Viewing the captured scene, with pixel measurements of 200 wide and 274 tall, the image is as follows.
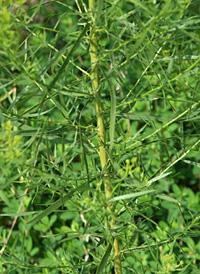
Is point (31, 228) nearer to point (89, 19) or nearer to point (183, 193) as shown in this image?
point (183, 193)

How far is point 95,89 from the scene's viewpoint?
31.3 inches

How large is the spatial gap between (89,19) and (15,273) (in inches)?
52.5

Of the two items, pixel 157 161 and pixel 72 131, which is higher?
pixel 72 131

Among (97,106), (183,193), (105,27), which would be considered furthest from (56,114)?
(105,27)

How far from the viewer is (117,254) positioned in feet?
3.00

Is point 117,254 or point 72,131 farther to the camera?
point 117,254

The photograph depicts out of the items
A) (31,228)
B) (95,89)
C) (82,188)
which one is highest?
(95,89)

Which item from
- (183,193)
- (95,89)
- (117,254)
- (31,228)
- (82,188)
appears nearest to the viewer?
(82,188)

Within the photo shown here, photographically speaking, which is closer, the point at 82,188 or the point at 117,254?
the point at 82,188

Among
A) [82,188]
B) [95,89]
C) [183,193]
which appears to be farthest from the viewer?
[183,193]

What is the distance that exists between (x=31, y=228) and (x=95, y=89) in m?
1.18

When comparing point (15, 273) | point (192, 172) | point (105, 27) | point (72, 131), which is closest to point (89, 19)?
point (105, 27)

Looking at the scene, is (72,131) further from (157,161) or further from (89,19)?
(157,161)

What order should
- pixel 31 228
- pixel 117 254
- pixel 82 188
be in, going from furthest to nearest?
pixel 31 228
pixel 117 254
pixel 82 188
